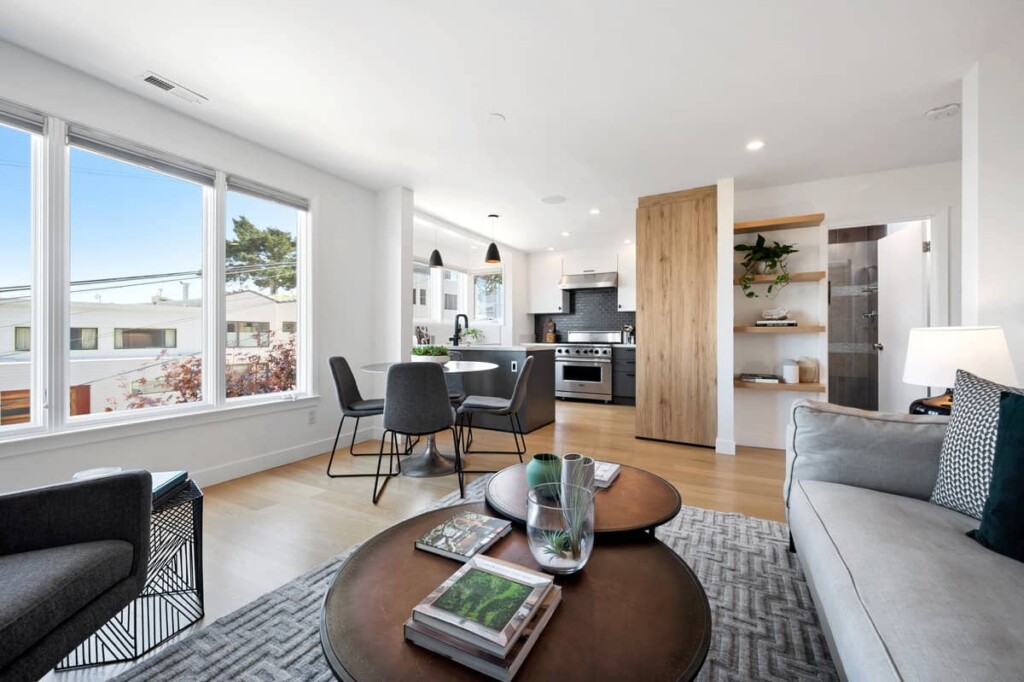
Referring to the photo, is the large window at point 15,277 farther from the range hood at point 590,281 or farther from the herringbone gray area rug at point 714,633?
the range hood at point 590,281

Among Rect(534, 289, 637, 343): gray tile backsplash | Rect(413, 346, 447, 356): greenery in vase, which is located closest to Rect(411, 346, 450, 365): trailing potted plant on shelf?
Rect(413, 346, 447, 356): greenery in vase

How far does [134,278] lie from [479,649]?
3.17m

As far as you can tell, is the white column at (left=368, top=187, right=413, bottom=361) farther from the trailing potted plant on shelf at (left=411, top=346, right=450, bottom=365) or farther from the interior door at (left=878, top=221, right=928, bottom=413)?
the interior door at (left=878, top=221, right=928, bottom=413)

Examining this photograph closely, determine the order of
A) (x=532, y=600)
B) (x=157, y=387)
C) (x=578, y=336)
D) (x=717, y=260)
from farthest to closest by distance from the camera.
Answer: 1. (x=578, y=336)
2. (x=717, y=260)
3. (x=157, y=387)
4. (x=532, y=600)

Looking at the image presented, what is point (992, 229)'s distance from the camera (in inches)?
82.1

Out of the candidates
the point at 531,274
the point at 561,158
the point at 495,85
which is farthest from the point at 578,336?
the point at 495,85

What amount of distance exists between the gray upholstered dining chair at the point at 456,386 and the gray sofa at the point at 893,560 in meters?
2.15

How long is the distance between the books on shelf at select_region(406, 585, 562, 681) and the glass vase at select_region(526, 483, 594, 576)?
0.17m

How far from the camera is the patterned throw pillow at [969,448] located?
1274 mm

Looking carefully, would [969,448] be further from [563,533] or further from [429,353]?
[429,353]

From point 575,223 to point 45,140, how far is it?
4.59 metres

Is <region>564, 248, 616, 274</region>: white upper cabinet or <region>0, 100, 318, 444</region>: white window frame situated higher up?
<region>564, 248, 616, 274</region>: white upper cabinet

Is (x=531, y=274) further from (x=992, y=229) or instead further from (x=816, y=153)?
(x=992, y=229)

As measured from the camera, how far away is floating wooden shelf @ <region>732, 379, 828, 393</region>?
3494mm
